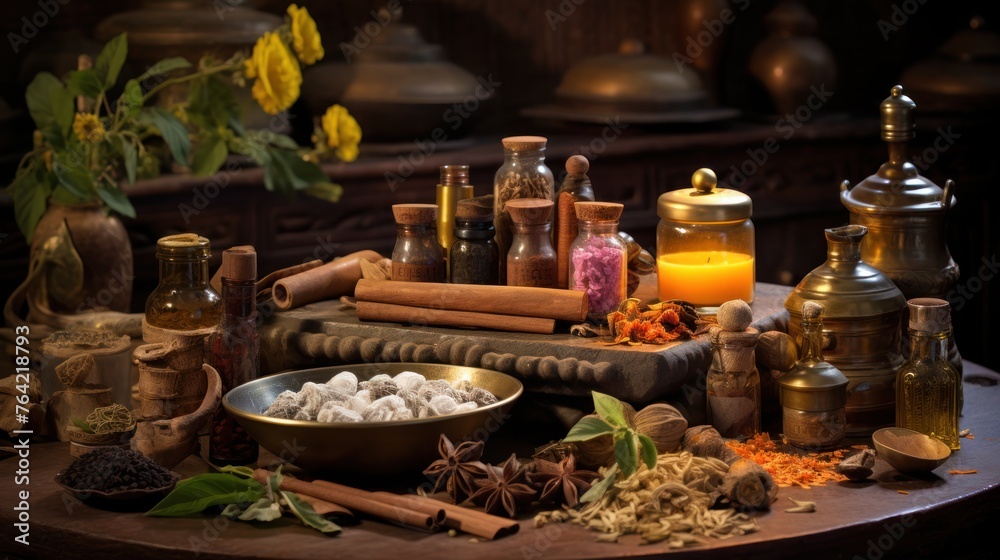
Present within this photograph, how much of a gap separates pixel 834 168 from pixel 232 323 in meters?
2.50

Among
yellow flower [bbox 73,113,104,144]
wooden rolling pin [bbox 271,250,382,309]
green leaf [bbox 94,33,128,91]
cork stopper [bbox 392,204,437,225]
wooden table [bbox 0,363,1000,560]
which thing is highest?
green leaf [bbox 94,33,128,91]

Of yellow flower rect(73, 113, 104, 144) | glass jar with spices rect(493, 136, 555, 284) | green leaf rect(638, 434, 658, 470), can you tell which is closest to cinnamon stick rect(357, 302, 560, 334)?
glass jar with spices rect(493, 136, 555, 284)

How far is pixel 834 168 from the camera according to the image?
12.6ft

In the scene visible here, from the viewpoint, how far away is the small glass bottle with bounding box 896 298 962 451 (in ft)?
5.58

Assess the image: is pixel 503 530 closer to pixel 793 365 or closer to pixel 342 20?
pixel 793 365

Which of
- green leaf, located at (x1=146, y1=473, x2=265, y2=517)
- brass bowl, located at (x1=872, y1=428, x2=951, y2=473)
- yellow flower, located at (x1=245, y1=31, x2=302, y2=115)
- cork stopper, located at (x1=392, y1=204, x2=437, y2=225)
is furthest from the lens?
yellow flower, located at (x1=245, y1=31, x2=302, y2=115)

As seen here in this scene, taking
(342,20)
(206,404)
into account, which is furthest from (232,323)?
(342,20)

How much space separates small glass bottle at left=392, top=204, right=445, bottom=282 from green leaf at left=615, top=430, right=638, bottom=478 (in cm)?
54

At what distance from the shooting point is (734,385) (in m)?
1.76

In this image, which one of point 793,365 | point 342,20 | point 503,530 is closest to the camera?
point 503,530

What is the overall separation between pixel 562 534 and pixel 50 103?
3.98ft

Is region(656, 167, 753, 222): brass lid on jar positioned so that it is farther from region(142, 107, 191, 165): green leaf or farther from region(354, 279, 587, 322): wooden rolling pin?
region(142, 107, 191, 165): green leaf

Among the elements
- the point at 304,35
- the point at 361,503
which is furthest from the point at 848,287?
the point at 304,35

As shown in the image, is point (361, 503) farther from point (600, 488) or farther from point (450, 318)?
point (450, 318)
